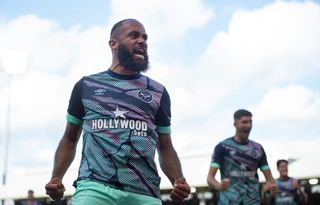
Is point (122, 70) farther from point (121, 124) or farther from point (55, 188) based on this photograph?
point (55, 188)

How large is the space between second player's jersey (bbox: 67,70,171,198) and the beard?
0.08 metres

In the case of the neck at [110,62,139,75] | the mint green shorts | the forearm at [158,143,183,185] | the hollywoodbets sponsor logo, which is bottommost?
the mint green shorts

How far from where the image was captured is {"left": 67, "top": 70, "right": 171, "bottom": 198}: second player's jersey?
4191 millimetres

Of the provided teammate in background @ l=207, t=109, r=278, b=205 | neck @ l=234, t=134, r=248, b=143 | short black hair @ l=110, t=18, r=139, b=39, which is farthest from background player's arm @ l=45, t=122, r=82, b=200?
neck @ l=234, t=134, r=248, b=143

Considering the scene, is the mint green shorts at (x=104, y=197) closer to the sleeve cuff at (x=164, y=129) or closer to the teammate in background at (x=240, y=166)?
the sleeve cuff at (x=164, y=129)

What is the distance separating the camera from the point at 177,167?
4602mm

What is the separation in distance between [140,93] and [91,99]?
0.39 metres

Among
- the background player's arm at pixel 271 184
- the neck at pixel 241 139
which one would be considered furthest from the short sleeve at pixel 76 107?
the neck at pixel 241 139

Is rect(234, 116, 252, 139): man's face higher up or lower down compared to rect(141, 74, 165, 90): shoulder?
higher up

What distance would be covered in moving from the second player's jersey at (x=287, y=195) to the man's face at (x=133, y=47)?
32.5 ft

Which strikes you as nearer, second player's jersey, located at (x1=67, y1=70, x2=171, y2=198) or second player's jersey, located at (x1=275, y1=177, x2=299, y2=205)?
second player's jersey, located at (x1=67, y1=70, x2=171, y2=198)

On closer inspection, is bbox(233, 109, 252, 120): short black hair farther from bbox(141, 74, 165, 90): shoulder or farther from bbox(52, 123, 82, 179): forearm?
bbox(52, 123, 82, 179): forearm

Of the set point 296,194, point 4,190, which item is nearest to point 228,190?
point 296,194

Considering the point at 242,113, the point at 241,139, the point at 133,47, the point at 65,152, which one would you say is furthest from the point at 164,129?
the point at 242,113
